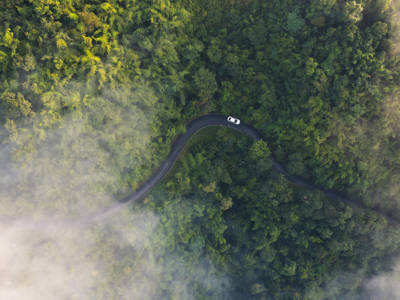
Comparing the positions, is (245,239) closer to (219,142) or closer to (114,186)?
(219,142)

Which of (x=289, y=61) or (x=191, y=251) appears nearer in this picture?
(x=289, y=61)

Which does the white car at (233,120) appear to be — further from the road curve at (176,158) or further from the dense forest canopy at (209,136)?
the dense forest canopy at (209,136)

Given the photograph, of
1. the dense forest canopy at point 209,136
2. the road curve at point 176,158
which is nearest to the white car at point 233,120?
the road curve at point 176,158

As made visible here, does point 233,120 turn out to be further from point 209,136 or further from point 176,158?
point 176,158

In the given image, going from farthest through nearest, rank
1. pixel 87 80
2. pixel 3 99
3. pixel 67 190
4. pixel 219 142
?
pixel 219 142 < pixel 67 190 < pixel 87 80 < pixel 3 99

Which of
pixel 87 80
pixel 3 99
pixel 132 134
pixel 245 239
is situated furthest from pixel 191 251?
pixel 3 99

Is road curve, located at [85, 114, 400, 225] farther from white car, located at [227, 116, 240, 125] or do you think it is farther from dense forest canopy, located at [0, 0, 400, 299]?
dense forest canopy, located at [0, 0, 400, 299]

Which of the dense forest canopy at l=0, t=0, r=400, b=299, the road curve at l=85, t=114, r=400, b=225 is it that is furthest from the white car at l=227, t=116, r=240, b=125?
the dense forest canopy at l=0, t=0, r=400, b=299

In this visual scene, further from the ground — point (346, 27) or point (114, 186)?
point (346, 27)
